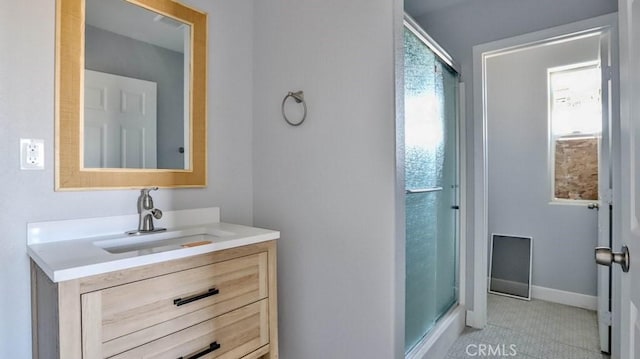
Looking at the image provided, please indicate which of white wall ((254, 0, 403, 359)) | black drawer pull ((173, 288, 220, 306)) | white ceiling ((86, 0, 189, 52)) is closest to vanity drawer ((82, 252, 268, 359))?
black drawer pull ((173, 288, 220, 306))

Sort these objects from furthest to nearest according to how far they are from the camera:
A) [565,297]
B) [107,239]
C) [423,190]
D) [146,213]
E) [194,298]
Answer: [565,297] → [423,190] → [146,213] → [107,239] → [194,298]

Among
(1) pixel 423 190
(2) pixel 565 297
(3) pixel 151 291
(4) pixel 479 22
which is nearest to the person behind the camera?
(3) pixel 151 291

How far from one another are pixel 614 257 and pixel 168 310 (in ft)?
4.17

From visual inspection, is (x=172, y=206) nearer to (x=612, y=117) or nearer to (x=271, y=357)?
(x=271, y=357)

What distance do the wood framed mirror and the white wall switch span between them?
5 centimetres

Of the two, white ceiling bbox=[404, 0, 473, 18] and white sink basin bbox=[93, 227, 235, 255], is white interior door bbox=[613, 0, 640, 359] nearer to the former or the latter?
white sink basin bbox=[93, 227, 235, 255]

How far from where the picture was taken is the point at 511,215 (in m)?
3.22

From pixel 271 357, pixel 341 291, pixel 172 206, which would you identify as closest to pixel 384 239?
pixel 341 291

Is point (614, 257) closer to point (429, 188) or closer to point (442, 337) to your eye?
point (429, 188)

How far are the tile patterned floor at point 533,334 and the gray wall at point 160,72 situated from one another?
2.08 m

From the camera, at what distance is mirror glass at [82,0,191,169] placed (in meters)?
1.35

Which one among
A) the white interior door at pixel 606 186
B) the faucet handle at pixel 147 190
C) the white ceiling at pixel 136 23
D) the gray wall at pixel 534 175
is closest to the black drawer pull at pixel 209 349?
the faucet handle at pixel 147 190

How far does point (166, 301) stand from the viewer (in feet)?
3.52

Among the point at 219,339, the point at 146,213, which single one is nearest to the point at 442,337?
the point at 219,339
